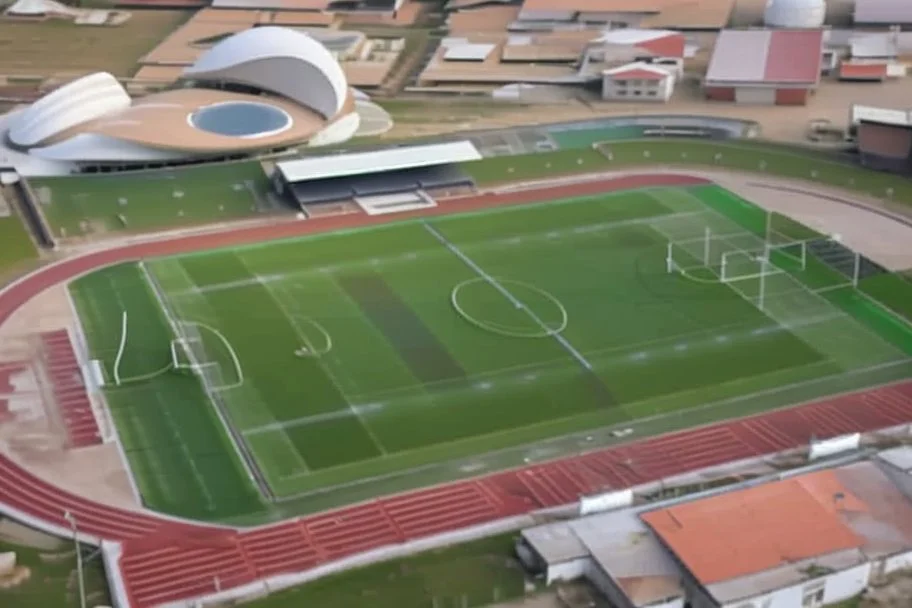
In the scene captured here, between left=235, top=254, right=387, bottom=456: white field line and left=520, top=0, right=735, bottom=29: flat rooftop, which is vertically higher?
left=520, top=0, right=735, bottom=29: flat rooftop

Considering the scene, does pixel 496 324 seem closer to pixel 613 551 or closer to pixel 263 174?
pixel 613 551

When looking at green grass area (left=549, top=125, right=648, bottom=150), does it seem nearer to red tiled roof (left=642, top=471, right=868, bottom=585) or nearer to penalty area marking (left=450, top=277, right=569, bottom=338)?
penalty area marking (left=450, top=277, right=569, bottom=338)

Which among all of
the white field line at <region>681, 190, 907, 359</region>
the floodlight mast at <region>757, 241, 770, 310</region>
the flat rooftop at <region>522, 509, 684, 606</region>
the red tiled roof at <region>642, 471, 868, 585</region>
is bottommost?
the white field line at <region>681, 190, 907, 359</region>

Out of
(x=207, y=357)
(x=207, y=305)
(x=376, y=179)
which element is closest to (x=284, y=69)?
(x=376, y=179)

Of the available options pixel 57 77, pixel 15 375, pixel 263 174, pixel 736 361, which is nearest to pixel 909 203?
pixel 736 361

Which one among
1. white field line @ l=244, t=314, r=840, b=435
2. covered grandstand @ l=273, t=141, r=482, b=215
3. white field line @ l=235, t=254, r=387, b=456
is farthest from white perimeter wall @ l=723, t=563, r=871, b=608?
covered grandstand @ l=273, t=141, r=482, b=215

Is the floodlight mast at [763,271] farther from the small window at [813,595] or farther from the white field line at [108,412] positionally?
the white field line at [108,412]
